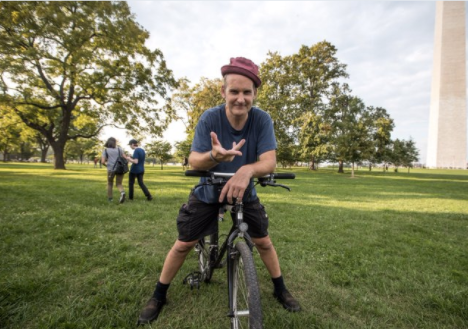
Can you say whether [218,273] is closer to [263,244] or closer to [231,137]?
[263,244]

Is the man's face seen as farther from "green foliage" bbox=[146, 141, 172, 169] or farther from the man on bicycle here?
"green foliage" bbox=[146, 141, 172, 169]

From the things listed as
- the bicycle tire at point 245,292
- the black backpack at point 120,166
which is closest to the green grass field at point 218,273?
the bicycle tire at point 245,292

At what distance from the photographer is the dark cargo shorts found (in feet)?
8.20

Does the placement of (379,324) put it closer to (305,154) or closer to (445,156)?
(305,154)

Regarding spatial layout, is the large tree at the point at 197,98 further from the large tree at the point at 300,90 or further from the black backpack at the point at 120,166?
the black backpack at the point at 120,166

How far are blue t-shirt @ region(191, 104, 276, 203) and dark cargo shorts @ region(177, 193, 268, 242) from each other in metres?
0.08

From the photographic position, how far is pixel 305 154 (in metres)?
36.3

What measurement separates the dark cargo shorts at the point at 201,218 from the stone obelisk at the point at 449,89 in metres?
78.1

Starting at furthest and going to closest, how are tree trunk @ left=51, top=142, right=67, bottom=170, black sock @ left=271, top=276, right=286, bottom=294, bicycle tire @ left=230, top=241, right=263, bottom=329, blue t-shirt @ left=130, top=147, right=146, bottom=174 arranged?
tree trunk @ left=51, top=142, right=67, bottom=170, blue t-shirt @ left=130, top=147, right=146, bottom=174, black sock @ left=271, top=276, right=286, bottom=294, bicycle tire @ left=230, top=241, right=263, bottom=329

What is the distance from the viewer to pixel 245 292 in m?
2.08

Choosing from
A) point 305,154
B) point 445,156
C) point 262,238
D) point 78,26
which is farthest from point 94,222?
point 445,156

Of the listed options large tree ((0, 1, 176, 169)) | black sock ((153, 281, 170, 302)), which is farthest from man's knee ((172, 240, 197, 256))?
large tree ((0, 1, 176, 169))

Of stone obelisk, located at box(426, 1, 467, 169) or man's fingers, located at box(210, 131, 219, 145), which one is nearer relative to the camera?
man's fingers, located at box(210, 131, 219, 145)

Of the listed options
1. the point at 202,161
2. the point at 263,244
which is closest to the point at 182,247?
the point at 263,244
